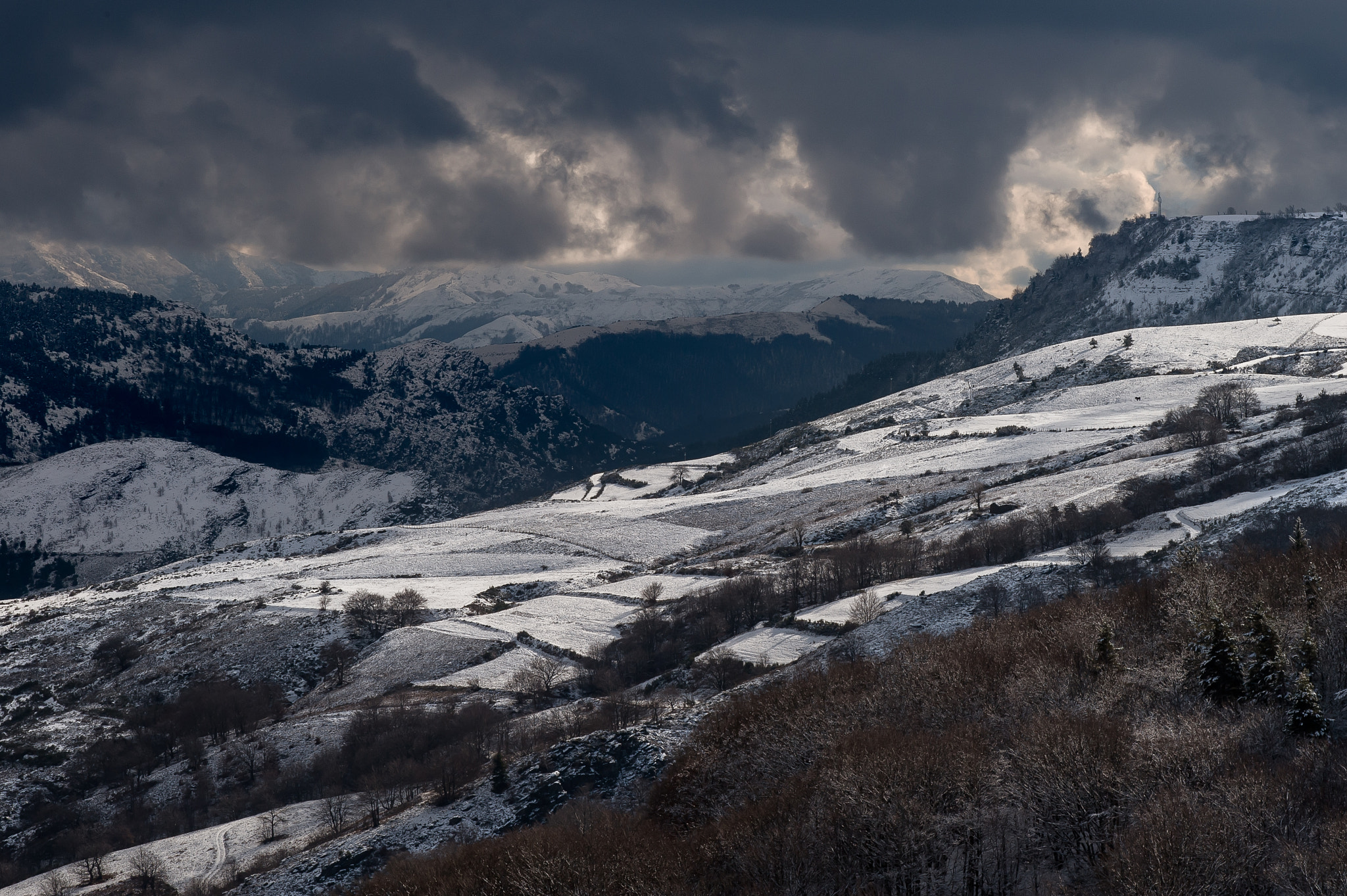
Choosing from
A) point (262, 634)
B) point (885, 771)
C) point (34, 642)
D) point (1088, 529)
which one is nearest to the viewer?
point (885, 771)

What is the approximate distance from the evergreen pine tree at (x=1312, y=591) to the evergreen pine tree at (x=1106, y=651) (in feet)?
34.6

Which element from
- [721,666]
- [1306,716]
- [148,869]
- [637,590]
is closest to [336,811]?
[148,869]

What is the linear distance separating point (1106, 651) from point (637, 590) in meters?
80.2

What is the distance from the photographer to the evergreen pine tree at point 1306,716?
34438mm

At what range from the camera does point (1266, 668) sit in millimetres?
38469

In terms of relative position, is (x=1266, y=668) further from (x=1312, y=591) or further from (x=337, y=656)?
(x=337, y=656)

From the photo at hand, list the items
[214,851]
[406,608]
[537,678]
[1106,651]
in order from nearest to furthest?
[1106,651]
[214,851]
[537,678]
[406,608]

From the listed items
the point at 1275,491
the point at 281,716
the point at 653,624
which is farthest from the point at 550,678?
the point at 1275,491

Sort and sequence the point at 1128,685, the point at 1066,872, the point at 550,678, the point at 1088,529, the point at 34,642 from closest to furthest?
1. the point at 1066,872
2. the point at 1128,685
3. the point at 550,678
4. the point at 1088,529
5. the point at 34,642

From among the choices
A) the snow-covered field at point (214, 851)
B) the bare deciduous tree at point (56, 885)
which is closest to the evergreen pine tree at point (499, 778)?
the snow-covered field at point (214, 851)

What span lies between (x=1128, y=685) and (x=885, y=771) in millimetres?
16081

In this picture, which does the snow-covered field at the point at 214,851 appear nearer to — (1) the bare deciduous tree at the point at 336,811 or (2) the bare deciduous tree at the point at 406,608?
(1) the bare deciduous tree at the point at 336,811

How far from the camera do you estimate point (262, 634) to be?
373 ft

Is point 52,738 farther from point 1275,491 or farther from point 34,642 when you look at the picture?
point 1275,491
